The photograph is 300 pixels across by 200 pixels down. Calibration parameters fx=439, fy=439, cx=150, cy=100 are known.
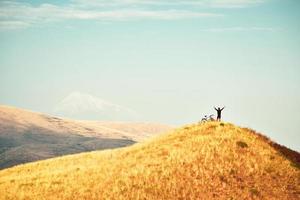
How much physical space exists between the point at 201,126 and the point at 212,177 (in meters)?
12.8

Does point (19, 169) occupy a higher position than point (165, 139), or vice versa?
point (165, 139)

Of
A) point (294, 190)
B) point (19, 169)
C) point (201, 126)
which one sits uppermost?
point (201, 126)

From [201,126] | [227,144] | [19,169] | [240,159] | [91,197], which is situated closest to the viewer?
[91,197]

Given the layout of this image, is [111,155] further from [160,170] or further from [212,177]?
[212,177]

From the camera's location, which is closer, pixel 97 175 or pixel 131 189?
pixel 131 189

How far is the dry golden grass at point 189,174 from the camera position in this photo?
107 feet

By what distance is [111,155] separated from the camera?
1930 inches

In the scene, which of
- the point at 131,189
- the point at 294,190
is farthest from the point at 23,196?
the point at 294,190

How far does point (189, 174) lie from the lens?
1387 inches

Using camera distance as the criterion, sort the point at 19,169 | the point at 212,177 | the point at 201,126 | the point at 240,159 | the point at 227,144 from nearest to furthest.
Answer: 1. the point at 212,177
2. the point at 240,159
3. the point at 227,144
4. the point at 201,126
5. the point at 19,169

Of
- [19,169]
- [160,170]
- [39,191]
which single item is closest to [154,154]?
[160,170]

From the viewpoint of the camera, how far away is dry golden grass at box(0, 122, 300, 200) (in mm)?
32656

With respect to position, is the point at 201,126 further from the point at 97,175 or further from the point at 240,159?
the point at 97,175

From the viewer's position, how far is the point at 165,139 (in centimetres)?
4722
